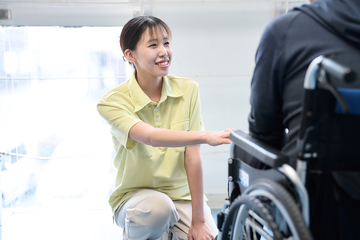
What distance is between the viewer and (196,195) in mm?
1694

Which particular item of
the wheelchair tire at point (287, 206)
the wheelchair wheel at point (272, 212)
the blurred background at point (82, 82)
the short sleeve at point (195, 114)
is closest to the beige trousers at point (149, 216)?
the short sleeve at point (195, 114)

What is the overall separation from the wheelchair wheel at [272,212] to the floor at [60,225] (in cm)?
132

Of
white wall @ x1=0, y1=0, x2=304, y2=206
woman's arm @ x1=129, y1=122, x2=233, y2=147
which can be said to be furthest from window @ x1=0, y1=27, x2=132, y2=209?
woman's arm @ x1=129, y1=122, x2=233, y2=147

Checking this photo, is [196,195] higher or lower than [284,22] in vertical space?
lower

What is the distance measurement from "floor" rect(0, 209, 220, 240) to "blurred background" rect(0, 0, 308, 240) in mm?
18

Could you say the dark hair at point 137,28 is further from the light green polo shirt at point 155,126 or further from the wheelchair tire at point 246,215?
the wheelchair tire at point 246,215

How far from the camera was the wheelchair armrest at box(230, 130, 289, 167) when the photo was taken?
87 cm

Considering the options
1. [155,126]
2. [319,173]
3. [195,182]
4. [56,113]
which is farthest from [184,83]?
[56,113]

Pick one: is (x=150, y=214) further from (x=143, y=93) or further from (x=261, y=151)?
(x=261, y=151)

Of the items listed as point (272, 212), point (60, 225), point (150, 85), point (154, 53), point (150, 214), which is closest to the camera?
point (272, 212)

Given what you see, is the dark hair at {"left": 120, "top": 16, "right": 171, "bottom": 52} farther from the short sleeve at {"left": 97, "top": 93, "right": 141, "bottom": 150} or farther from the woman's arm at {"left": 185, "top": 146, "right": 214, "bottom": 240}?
A: the woman's arm at {"left": 185, "top": 146, "right": 214, "bottom": 240}

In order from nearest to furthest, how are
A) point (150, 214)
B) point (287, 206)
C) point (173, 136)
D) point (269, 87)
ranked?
point (287, 206), point (269, 87), point (173, 136), point (150, 214)

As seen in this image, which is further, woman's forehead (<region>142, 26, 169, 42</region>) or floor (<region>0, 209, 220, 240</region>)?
floor (<region>0, 209, 220, 240</region>)

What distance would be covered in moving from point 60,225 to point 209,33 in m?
1.62
